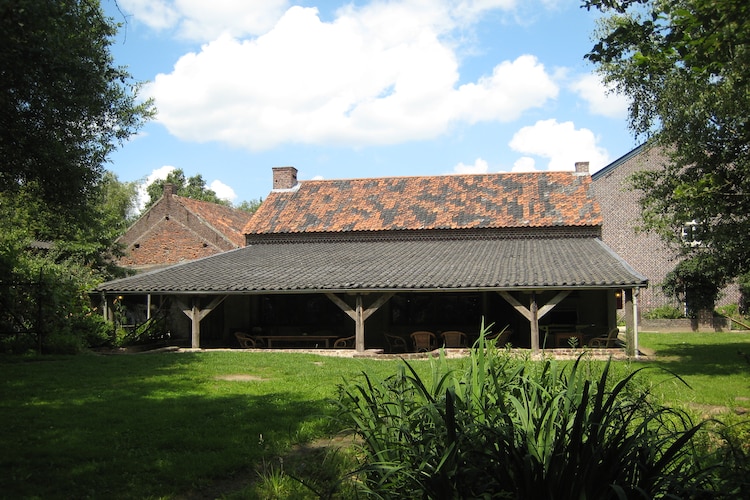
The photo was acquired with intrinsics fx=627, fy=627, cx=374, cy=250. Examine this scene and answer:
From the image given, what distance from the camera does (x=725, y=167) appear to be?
14.3 m

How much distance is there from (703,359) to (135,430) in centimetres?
1476

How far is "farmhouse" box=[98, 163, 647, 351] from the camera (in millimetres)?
17438

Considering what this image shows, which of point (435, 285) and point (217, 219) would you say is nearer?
point (435, 285)

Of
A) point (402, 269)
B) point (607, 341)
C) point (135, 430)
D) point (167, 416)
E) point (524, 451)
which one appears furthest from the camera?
point (402, 269)

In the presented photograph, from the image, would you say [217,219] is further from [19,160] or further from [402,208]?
[19,160]

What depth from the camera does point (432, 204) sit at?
2559 cm

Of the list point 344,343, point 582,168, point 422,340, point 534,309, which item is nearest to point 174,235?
point 344,343

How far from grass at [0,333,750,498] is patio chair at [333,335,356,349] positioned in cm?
300

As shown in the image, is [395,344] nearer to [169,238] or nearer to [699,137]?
[699,137]

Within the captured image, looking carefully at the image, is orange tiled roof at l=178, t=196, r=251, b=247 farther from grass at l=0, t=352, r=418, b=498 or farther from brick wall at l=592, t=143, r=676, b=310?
grass at l=0, t=352, r=418, b=498

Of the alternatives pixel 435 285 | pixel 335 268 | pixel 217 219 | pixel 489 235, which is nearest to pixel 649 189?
pixel 435 285

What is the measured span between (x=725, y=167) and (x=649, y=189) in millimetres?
2168

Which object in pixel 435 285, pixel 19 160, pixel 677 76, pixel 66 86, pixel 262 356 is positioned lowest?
pixel 262 356

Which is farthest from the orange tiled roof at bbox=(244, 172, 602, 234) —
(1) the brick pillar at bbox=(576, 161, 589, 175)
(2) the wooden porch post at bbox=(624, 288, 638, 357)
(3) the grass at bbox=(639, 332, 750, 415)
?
(2) the wooden porch post at bbox=(624, 288, 638, 357)
